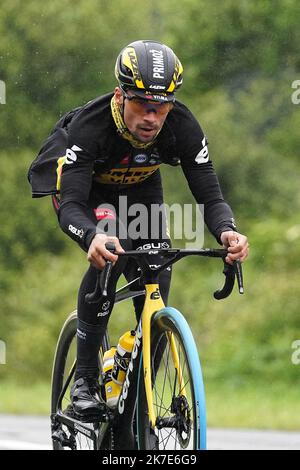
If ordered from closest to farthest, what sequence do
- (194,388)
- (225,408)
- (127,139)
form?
(194,388)
(127,139)
(225,408)

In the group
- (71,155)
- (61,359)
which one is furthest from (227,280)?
(61,359)

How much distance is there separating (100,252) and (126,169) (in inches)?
31.3

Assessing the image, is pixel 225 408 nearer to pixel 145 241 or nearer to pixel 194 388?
pixel 145 241

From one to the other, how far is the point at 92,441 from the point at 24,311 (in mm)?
7854

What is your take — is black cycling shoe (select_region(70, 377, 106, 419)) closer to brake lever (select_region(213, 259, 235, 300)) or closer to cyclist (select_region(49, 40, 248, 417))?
cyclist (select_region(49, 40, 248, 417))

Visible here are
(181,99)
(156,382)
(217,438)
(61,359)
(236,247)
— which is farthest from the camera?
(181,99)

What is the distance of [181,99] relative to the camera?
13891mm

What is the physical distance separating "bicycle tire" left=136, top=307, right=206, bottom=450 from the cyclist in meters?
0.33

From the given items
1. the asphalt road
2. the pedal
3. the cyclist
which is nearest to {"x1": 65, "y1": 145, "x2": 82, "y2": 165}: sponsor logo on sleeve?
the cyclist

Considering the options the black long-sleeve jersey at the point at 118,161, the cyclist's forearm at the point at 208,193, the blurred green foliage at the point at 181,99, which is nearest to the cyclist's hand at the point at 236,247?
the black long-sleeve jersey at the point at 118,161

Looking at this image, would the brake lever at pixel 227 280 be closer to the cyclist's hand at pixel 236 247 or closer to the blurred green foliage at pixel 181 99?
the cyclist's hand at pixel 236 247

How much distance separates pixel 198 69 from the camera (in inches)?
546

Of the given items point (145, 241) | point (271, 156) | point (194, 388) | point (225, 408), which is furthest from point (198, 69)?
point (194, 388)

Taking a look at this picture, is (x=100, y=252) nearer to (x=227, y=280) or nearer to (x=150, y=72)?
(x=227, y=280)
